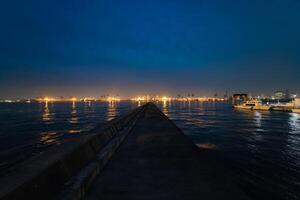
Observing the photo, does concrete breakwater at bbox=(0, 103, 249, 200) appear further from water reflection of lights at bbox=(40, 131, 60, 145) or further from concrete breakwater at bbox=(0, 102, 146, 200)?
water reflection of lights at bbox=(40, 131, 60, 145)

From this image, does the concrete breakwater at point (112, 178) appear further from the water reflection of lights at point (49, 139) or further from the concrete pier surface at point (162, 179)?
the water reflection of lights at point (49, 139)

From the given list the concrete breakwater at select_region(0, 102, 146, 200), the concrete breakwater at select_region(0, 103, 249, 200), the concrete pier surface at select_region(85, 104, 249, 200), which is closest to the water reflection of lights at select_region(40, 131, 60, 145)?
the concrete pier surface at select_region(85, 104, 249, 200)

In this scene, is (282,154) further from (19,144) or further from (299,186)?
(19,144)

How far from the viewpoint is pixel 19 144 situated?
21.7m

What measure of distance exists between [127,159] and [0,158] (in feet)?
40.1

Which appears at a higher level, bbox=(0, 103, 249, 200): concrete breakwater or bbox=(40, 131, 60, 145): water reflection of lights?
bbox=(0, 103, 249, 200): concrete breakwater

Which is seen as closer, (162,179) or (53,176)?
(53,176)

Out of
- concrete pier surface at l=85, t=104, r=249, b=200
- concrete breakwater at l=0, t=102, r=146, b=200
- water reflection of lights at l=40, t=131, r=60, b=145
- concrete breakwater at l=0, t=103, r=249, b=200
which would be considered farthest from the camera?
water reflection of lights at l=40, t=131, r=60, b=145

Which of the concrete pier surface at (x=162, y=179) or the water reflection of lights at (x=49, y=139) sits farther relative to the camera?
the water reflection of lights at (x=49, y=139)

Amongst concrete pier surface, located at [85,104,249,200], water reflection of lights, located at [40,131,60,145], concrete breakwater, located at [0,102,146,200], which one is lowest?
water reflection of lights, located at [40,131,60,145]

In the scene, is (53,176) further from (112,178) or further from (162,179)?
(162,179)

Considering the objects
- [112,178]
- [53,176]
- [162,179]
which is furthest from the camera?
[112,178]

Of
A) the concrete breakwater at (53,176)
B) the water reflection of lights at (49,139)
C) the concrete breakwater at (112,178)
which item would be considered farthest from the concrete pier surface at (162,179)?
the water reflection of lights at (49,139)

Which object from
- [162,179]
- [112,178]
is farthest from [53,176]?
[162,179]
